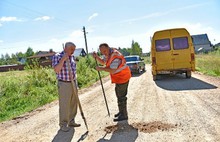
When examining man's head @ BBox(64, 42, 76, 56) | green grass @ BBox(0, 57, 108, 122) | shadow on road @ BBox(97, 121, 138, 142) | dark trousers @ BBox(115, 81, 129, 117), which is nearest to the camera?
shadow on road @ BBox(97, 121, 138, 142)

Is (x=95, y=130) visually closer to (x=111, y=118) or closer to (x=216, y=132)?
(x=111, y=118)

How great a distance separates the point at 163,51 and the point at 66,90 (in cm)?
988

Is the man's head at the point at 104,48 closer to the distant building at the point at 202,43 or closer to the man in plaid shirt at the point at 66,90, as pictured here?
the man in plaid shirt at the point at 66,90

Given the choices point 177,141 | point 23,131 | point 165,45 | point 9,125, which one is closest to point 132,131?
point 177,141

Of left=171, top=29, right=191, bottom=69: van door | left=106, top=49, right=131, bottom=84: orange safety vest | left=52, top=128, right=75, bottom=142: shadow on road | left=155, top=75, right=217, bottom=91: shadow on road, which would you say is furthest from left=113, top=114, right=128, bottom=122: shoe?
left=171, top=29, right=191, bottom=69: van door

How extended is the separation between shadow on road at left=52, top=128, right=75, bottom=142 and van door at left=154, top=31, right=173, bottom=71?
9.68 meters

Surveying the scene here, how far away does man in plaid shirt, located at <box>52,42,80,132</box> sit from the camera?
18.9 feet

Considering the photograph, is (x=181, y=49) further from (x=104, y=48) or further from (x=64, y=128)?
(x=64, y=128)

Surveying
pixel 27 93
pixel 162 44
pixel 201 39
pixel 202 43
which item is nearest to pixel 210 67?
pixel 162 44

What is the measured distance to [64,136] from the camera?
5.78 meters

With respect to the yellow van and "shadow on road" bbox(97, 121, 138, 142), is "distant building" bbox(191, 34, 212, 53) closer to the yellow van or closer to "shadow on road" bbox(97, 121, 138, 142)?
the yellow van

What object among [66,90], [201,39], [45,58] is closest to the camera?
[66,90]

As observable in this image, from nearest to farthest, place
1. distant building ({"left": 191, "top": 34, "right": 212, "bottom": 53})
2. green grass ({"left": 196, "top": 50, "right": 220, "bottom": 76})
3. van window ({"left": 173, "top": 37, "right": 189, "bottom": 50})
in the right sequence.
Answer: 1. van window ({"left": 173, "top": 37, "right": 189, "bottom": 50})
2. green grass ({"left": 196, "top": 50, "right": 220, "bottom": 76})
3. distant building ({"left": 191, "top": 34, "right": 212, "bottom": 53})

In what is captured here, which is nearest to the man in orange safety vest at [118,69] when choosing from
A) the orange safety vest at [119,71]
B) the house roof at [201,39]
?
the orange safety vest at [119,71]
